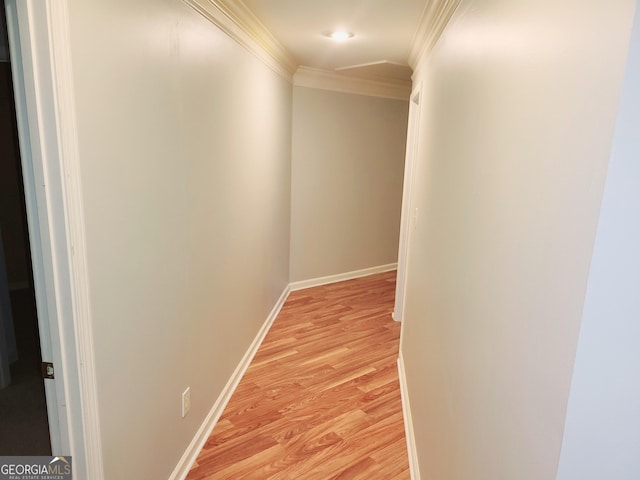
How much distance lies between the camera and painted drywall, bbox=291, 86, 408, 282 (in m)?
4.23

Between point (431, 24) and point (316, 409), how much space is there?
2.26 meters

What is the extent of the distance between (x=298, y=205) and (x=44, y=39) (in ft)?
11.0

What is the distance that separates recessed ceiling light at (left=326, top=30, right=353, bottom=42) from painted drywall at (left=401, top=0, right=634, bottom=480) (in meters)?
1.26

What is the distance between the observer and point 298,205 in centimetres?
431

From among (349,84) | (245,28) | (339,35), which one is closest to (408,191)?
(339,35)

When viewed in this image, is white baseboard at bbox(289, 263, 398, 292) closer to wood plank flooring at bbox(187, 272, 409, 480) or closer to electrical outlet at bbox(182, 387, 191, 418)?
wood plank flooring at bbox(187, 272, 409, 480)

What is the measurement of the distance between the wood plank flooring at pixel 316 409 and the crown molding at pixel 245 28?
2.08 metres

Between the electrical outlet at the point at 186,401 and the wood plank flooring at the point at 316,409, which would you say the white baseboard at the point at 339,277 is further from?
the electrical outlet at the point at 186,401

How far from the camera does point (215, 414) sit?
2.28 metres

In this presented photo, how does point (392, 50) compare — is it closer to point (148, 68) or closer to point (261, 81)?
point (261, 81)

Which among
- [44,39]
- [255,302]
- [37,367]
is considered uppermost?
[44,39]

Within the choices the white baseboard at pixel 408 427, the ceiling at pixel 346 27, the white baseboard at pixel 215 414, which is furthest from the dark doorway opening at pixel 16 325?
the white baseboard at pixel 408 427

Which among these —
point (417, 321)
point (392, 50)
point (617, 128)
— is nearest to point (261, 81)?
point (392, 50)

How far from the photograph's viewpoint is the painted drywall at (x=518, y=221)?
59 cm
